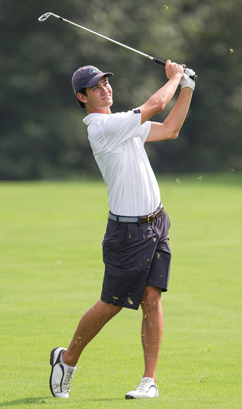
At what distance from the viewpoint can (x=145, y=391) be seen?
13.6 feet

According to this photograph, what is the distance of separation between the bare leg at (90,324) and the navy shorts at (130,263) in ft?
0.18

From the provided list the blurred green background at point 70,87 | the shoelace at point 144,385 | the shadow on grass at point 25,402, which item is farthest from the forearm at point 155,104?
the blurred green background at point 70,87

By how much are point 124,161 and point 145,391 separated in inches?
55.6

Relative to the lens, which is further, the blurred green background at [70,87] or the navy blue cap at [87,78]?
the blurred green background at [70,87]

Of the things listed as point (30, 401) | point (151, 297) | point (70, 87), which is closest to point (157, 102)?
point (151, 297)

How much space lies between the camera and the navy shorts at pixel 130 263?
169 inches

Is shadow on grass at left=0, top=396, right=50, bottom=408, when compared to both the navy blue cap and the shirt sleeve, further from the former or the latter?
the navy blue cap

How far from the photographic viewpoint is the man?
4.21 m

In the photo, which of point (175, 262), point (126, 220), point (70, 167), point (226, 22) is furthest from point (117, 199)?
point (226, 22)

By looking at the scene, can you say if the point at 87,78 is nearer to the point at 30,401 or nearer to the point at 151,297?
the point at 151,297

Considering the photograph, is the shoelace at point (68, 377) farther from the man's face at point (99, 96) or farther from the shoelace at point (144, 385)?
the man's face at point (99, 96)

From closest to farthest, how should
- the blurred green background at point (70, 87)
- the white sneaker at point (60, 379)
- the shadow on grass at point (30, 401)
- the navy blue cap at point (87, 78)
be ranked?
the shadow on grass at point (30, 401)
the white sneaker at point (60, 379)
the navy blue cap at point (87, 78)
the blurred green background at point (70, 87)

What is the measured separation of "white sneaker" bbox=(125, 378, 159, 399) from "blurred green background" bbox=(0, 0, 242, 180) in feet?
91.0

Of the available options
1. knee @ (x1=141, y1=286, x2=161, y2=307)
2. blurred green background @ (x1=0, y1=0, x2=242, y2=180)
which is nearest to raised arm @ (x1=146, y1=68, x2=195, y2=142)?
knee @ (x1=141, y1=286, x2=161, y2=307)
